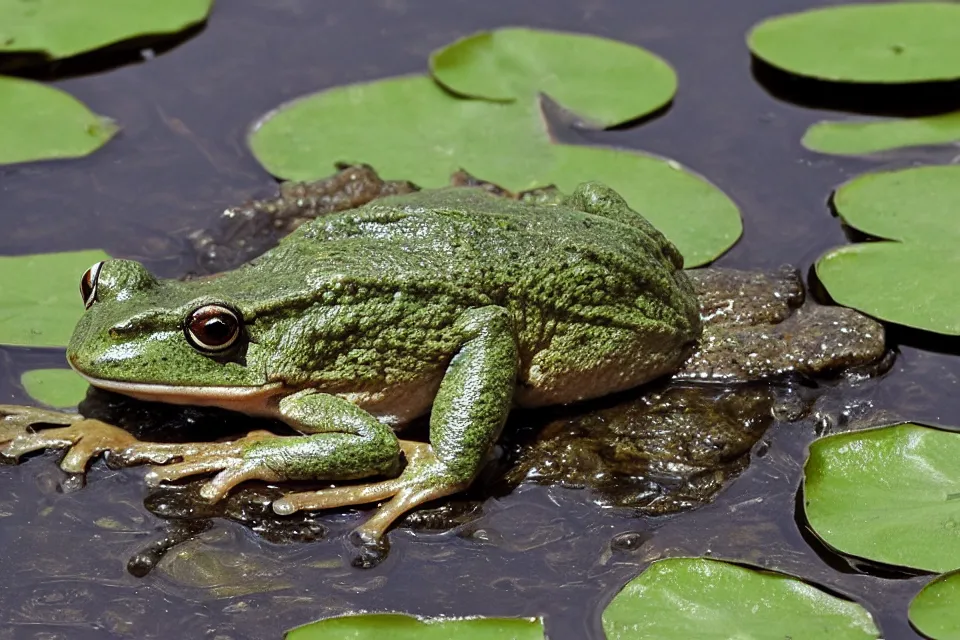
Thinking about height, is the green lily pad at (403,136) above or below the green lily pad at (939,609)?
above

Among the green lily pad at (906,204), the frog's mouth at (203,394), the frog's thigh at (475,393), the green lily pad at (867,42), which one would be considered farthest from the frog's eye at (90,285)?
the green lily pad at (867,42)

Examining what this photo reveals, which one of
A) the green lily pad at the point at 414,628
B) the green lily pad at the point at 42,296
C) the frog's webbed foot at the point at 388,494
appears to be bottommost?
the green lily pad at the point at 414,628

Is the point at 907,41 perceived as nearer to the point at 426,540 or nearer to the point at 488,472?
the point at 488,472

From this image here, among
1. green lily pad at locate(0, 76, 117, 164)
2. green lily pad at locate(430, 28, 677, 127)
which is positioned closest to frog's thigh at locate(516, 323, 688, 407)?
green lily pad at locate(430, 28, 677, 127)

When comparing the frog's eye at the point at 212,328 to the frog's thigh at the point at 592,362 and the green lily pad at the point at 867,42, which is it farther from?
the green lily pad at the point at 867,42

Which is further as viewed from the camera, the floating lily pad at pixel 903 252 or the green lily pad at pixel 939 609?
the floating lily pad at pixel 903 252
